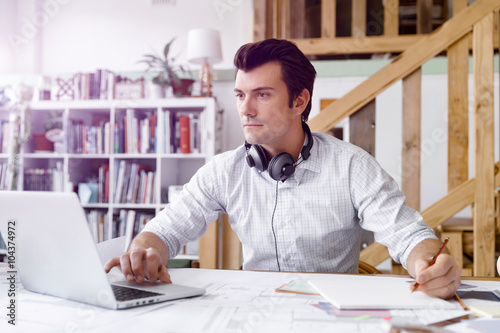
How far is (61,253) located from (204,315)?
271 millimetres

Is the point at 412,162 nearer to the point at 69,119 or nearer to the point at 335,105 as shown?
the point at 335,105

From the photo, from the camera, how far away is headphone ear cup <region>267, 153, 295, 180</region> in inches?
53.5

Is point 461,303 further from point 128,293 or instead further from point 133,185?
point 133,185

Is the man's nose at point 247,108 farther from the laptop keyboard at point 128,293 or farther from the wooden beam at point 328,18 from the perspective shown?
the wooden beam at point 328,18

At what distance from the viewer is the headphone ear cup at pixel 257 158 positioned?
141cm

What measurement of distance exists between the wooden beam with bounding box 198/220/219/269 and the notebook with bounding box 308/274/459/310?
3.16 ft

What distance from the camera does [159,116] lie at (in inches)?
137

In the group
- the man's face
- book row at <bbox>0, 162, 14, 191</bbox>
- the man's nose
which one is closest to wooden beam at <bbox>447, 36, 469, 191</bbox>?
the man's face

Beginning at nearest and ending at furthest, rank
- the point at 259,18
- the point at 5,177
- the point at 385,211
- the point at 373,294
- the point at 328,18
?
the point at 373,294
the point at 385,211
the point at 259,18
the point at 328,18
the point at 5,177

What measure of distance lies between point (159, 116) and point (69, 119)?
0.75m

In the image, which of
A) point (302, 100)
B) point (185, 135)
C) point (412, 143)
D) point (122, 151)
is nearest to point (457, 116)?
point (412, 143)

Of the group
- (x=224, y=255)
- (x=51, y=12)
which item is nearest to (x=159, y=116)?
(x=224, y=255)

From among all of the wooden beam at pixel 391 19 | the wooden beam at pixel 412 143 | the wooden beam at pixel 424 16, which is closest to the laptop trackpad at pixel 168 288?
the wooden beam at pixel 412 143

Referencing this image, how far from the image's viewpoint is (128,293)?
861mm
